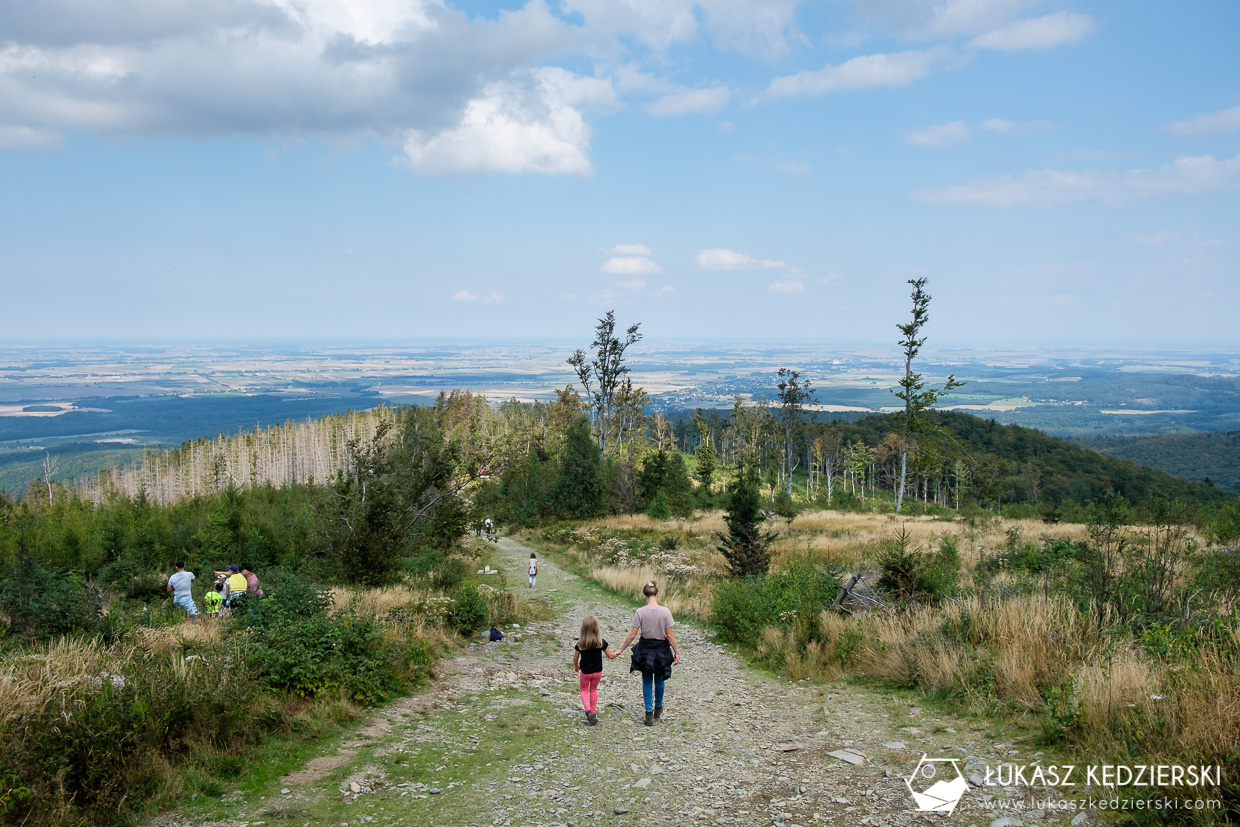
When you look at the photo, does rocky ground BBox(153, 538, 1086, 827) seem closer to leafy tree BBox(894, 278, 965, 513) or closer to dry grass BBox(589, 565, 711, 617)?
dry grass BBox(589, 565, 711, 617)

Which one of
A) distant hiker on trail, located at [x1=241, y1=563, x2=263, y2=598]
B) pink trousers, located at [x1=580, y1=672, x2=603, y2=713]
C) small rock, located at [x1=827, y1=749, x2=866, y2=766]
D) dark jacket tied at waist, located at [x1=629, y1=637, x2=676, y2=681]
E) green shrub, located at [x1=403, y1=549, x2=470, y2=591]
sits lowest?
green shrub, located at [x1=403, y1=549, x2=470, y2=591]

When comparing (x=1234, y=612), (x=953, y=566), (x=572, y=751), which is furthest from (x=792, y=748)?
(x=953, y=566)

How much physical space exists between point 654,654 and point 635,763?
4.70 ft

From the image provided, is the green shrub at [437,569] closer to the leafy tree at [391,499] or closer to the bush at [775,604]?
the leafy tree at [391,499]

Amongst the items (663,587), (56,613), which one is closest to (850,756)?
(56,613)

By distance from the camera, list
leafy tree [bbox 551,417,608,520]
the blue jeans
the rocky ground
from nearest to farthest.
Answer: the rocky ground → the blue jeans → leafy tree [bbox 551,417,608,520]

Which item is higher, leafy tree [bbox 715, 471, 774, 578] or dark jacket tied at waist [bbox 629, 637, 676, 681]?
dark jacket tied at waist [bbox 629, 637, 676, 681]

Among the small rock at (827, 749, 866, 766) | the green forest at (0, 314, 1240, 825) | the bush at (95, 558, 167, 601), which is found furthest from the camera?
the bush at (95, 558, 167, 601)

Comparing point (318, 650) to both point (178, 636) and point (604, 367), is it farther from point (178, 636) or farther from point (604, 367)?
point (604, 367)

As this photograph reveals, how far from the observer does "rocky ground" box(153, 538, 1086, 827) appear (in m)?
4.89

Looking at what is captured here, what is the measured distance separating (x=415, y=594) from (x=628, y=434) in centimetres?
5090

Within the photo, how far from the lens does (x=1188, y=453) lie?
111 m

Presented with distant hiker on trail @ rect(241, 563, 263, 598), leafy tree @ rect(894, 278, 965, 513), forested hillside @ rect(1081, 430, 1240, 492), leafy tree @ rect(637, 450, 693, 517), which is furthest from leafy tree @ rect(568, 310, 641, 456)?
forested hillside @ rect(1081, 430, 1240, 492)

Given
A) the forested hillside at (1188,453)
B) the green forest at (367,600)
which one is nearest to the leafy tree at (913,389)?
the green forest at (367,600)
